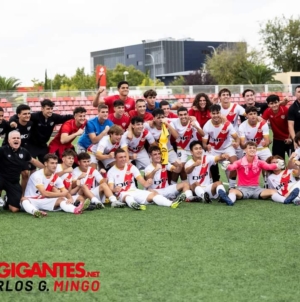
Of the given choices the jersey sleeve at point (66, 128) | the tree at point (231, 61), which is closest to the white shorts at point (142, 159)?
the jersey sleeve at point (66, 128)

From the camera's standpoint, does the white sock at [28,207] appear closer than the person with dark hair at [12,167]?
Yes

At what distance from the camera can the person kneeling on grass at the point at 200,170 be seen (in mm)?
9789

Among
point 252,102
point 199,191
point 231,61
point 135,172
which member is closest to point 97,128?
point 135,172

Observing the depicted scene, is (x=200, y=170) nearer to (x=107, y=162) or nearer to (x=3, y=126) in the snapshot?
(x=107, y=162)

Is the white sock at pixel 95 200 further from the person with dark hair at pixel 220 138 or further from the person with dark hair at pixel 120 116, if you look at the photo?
the person with dark hair at pixel 220 138

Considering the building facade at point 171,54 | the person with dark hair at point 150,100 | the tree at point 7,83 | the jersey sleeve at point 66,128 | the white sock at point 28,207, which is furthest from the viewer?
the building facade at point 171,54

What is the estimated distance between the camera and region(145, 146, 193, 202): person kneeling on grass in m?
9.75

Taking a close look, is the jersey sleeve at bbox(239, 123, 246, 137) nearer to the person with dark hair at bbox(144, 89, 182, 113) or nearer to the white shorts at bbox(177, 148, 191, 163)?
the white shorts at bbox(177, 148, 191, 163)

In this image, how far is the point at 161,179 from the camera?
9.93 m

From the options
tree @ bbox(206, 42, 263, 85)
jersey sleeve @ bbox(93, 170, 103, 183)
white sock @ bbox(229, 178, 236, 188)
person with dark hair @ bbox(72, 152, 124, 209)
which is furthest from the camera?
tree @ bbox(206, 42, 263, 85)

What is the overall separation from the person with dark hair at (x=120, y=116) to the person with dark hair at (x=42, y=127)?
0.81 metres

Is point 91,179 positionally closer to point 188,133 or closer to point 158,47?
point 188,133

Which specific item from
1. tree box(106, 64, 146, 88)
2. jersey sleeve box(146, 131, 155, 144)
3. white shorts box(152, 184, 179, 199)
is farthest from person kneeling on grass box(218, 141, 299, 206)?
tree box(106, 64, 146, 88)

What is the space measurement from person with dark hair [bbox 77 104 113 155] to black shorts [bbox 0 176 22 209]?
4.92 feet
